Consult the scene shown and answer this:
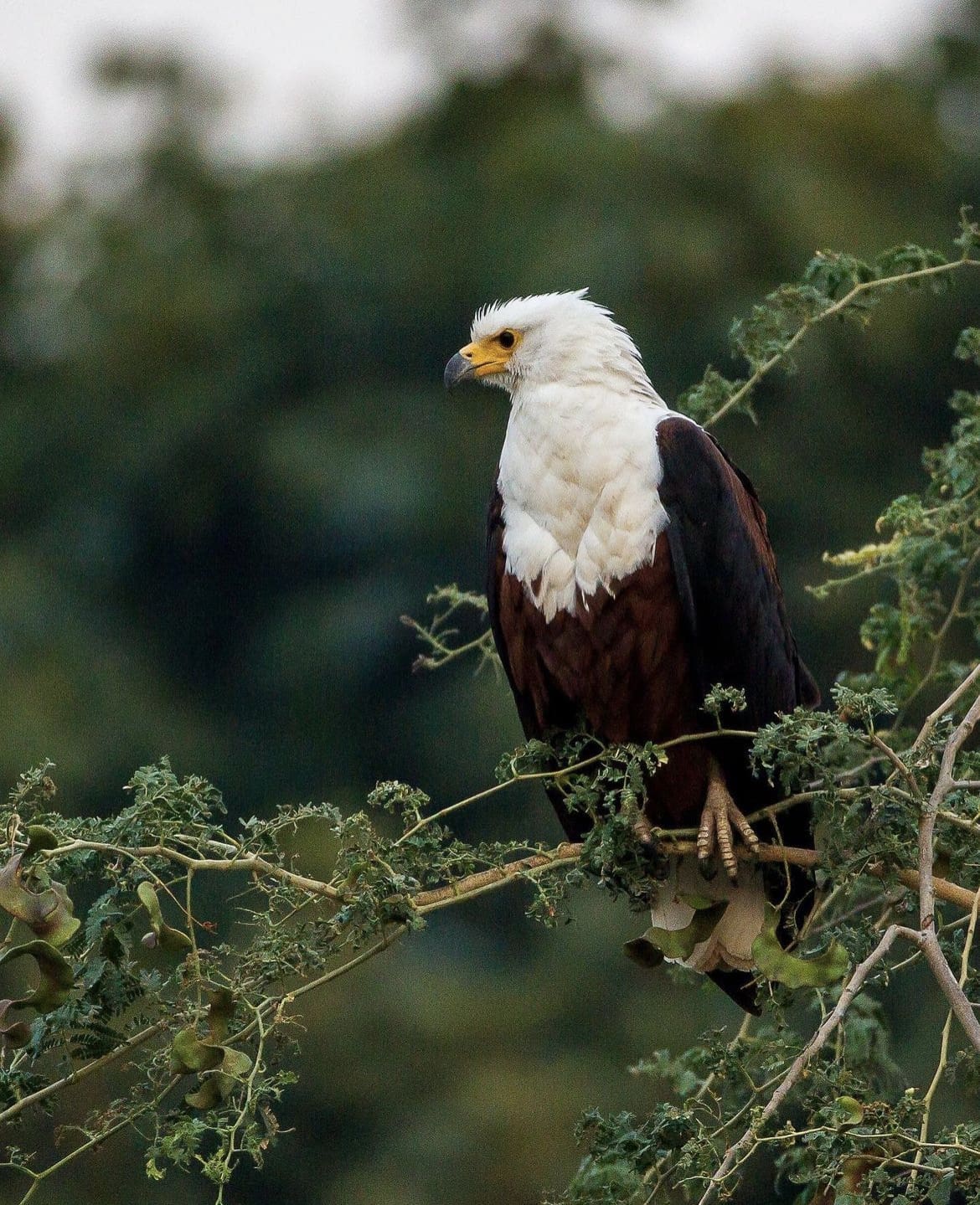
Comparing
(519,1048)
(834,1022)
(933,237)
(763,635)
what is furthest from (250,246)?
(834,1022)

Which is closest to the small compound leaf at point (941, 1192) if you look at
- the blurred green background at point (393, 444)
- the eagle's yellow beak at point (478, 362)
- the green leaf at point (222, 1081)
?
the green leaf at point (222, 1081)

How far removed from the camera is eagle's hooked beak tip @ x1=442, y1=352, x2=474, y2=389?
6.12 m

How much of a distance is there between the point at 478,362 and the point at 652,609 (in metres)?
1.16

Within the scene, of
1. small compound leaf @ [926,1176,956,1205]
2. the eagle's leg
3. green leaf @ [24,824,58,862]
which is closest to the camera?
small compound leaf @ [926,1176,956,1205]

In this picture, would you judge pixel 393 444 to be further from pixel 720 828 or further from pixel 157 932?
pixel 157 932

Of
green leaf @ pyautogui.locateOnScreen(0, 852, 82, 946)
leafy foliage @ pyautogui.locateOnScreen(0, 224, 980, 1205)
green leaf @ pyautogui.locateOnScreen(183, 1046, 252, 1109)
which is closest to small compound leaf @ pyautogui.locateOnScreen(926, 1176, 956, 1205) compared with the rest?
leafy foliage @ pyautogui.locateOnScreen(0, 224, 980, 1205)

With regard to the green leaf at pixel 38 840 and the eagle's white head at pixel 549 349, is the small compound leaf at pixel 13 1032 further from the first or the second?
the eagle's white head at pixel 549 349

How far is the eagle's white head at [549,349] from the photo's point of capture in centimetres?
575

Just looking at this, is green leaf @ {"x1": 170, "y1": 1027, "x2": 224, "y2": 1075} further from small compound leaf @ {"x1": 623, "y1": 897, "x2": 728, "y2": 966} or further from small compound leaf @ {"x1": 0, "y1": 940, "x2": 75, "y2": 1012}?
small compound leaf @ {"x1": 623, "y1": 897, "x2": 728, "y2": 966}

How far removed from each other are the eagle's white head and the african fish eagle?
0.05 metres

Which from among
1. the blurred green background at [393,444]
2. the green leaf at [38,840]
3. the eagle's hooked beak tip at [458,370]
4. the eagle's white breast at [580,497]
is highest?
the eagle's hooked beak tip at [458,370]

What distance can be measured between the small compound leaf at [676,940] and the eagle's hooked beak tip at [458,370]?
6.06 feet

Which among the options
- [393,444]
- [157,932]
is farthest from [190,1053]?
[393,444]

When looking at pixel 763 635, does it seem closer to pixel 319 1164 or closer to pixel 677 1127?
pixel 677 1127
